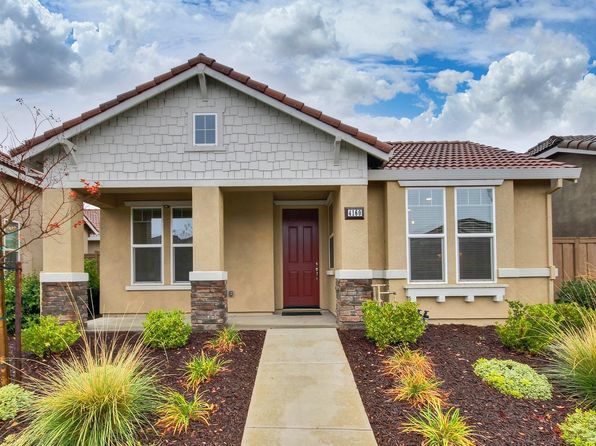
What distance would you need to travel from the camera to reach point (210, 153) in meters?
7.96

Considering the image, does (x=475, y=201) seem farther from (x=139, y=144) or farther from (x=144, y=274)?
(x=144, y=274)

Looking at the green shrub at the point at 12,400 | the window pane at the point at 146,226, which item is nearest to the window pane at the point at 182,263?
the window pane at the point at 146,226

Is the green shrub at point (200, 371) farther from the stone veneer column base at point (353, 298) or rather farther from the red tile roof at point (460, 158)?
the red tile roof at point (460, 158)

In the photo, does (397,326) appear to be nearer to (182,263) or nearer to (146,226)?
(182,263)

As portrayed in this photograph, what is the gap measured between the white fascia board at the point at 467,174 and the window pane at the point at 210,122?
11.0 feet

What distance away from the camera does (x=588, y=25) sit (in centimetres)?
1114

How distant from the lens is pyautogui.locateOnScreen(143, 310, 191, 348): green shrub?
21.6 ft

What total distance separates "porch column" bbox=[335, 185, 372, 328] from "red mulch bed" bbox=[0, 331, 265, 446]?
1.76 m

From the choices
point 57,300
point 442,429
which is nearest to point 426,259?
point 442,429

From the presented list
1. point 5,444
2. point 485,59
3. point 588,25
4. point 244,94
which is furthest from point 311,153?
point 588,25

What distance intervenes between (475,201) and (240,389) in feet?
20.3

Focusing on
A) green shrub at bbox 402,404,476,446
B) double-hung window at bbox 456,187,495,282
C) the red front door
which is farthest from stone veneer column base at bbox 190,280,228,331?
double-hung window at bbox 456,187,495,282

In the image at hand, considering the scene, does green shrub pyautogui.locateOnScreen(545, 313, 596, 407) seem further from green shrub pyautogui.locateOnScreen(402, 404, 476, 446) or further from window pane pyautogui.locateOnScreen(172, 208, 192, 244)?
window pane pyautogui.locateOnScreen(172, 208, 192, 244)

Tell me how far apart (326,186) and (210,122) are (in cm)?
268
